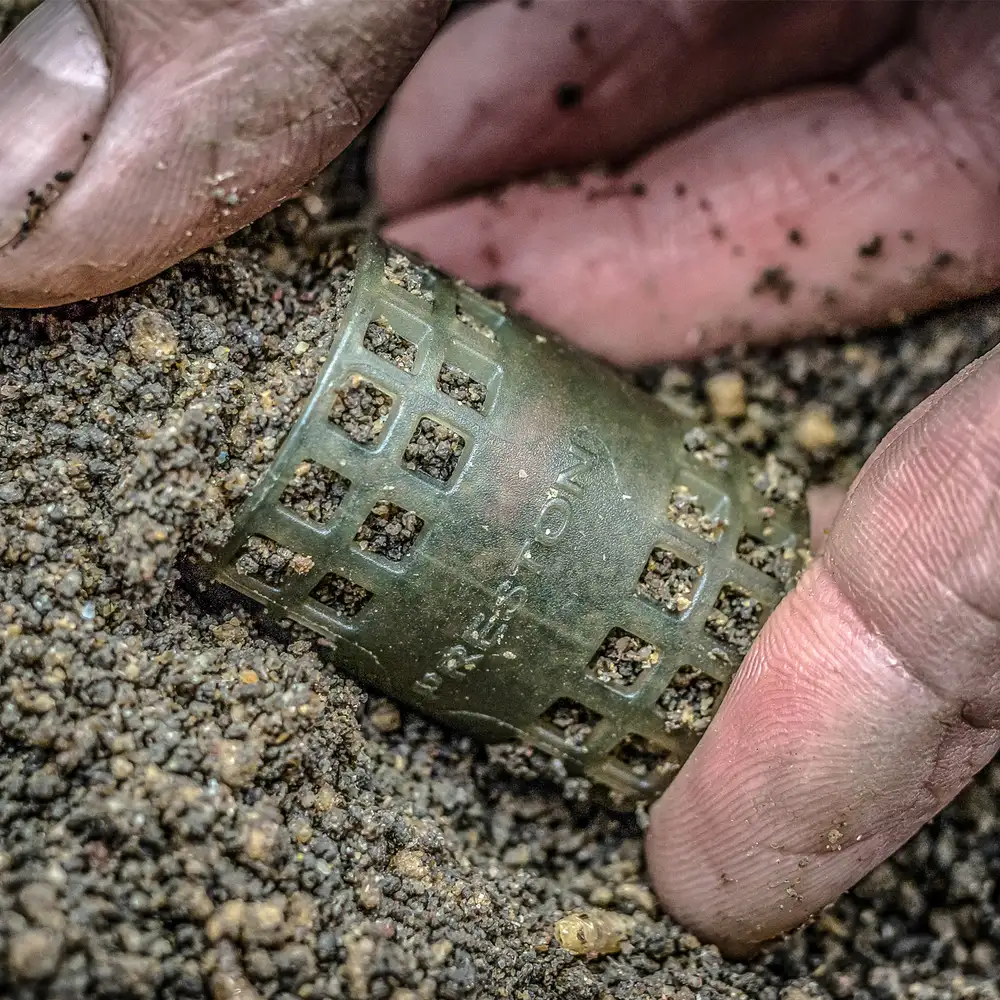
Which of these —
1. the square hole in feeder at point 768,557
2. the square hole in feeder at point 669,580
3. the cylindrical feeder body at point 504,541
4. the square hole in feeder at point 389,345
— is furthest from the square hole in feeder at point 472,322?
the square hole in feeder at point 768,557

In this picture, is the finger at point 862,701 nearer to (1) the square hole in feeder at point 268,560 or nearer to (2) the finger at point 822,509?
(2) the finger at point 822,509

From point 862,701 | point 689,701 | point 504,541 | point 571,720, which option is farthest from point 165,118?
point 862,701

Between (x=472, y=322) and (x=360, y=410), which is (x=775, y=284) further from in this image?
Answer: (x=360, y=410)

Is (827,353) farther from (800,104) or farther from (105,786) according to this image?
(105,786)

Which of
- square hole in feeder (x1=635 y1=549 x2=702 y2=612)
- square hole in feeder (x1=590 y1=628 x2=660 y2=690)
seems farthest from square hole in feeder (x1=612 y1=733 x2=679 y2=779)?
square hole in feeder (x1=635 y1=549 x2=702 y2=612)

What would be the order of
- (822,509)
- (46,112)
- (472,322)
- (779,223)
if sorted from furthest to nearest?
(779,223)
(822,509)
(472,322)
(46,112)

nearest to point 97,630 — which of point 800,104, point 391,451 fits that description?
point 391,451

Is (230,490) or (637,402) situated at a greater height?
(637,402)
